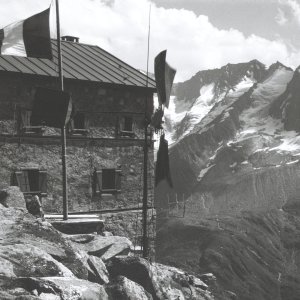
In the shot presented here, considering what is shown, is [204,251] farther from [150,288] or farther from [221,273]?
[150,288]

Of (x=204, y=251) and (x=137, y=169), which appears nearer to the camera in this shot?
(x=137, y=169)

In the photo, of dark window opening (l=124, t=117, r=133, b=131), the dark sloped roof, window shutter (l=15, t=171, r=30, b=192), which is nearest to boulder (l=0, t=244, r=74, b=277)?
window shutter (l=15, t=171, r=30, b=192)

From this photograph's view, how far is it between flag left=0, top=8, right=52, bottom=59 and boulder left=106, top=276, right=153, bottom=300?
363 inches

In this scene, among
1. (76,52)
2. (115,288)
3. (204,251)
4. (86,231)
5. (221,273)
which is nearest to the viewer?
(115,288)

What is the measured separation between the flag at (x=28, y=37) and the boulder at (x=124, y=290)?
9230mm

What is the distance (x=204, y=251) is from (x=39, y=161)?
17229cm

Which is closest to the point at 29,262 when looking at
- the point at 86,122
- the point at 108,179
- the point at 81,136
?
the point at 81,136

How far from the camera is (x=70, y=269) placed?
13.8 metres

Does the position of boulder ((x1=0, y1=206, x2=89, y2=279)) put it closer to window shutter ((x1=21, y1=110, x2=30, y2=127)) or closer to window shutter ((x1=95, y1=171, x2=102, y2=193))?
window shutter ((x1=21, y1=110, x2=30, y2=127))

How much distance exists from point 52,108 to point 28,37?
106 inches

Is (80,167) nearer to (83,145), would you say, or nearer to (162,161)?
(83,145)

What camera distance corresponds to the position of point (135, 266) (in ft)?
50.2

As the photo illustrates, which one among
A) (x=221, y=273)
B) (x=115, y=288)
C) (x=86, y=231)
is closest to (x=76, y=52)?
(x=86, y=231)

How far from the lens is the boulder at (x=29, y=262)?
12281mm
